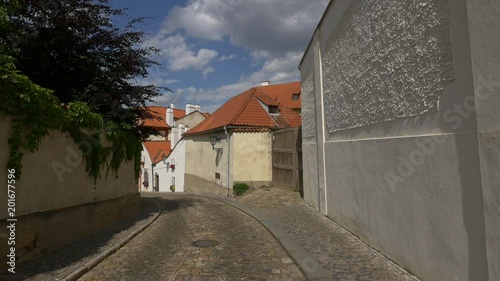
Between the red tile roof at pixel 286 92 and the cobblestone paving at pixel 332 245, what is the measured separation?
25.5m

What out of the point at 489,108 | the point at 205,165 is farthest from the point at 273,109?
the point at 489,108

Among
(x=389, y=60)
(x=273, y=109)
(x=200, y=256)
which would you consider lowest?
(x=200, y=256)

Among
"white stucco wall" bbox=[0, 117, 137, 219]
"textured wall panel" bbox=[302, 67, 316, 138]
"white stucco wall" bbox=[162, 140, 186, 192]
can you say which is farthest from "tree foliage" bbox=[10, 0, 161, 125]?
"white stucco wall" bbox=[162, 140, 186, 192]

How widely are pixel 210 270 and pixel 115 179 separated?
5.72 meters

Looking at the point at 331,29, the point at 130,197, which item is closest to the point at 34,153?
the point at 130,197

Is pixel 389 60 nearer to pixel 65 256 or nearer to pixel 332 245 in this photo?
pixel 332 245

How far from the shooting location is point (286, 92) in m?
39.2

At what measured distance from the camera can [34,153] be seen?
6.16 meters

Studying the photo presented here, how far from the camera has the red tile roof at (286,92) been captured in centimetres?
3722

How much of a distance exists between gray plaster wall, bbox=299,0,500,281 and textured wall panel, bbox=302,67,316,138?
2.84 m

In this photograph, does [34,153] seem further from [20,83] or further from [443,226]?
[443,226]

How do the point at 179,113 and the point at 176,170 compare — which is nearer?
the point at 176,170

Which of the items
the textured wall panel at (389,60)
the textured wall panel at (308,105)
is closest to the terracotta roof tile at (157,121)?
the textured wall panel at (308,105)

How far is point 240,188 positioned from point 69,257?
1088 cm
